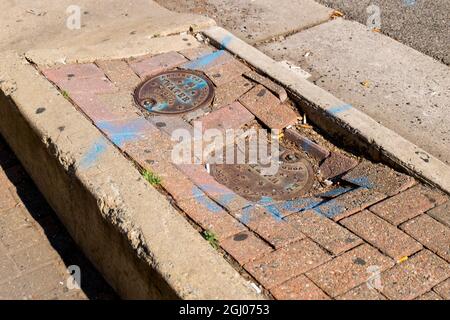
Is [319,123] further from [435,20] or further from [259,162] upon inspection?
[435,20]

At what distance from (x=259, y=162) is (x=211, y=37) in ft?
4.70

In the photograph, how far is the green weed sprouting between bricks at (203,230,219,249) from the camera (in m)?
3.34

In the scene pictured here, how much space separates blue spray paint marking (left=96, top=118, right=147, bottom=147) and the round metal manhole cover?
25 centimetres

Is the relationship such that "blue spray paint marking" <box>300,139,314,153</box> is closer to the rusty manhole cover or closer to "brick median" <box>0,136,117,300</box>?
the rusty manhole cover

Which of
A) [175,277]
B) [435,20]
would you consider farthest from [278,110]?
[435,20]

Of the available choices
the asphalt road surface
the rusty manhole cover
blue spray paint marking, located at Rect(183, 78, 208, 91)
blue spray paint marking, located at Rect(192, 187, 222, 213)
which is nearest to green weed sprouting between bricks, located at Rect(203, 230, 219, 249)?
blue spray paint marking, located at Rect(192, 187, 222, 213)

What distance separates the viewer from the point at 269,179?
4.14 metres

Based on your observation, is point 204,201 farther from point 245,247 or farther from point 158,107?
point 158,107

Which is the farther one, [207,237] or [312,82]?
[312,82]

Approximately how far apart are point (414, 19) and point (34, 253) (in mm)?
3878

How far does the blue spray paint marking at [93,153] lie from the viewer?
3.74 metres

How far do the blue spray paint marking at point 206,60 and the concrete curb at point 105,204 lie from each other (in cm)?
105

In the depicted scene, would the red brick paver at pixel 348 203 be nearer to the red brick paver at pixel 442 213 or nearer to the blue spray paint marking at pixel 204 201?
the red brick paver at pixel 442 213

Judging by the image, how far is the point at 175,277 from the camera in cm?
303
